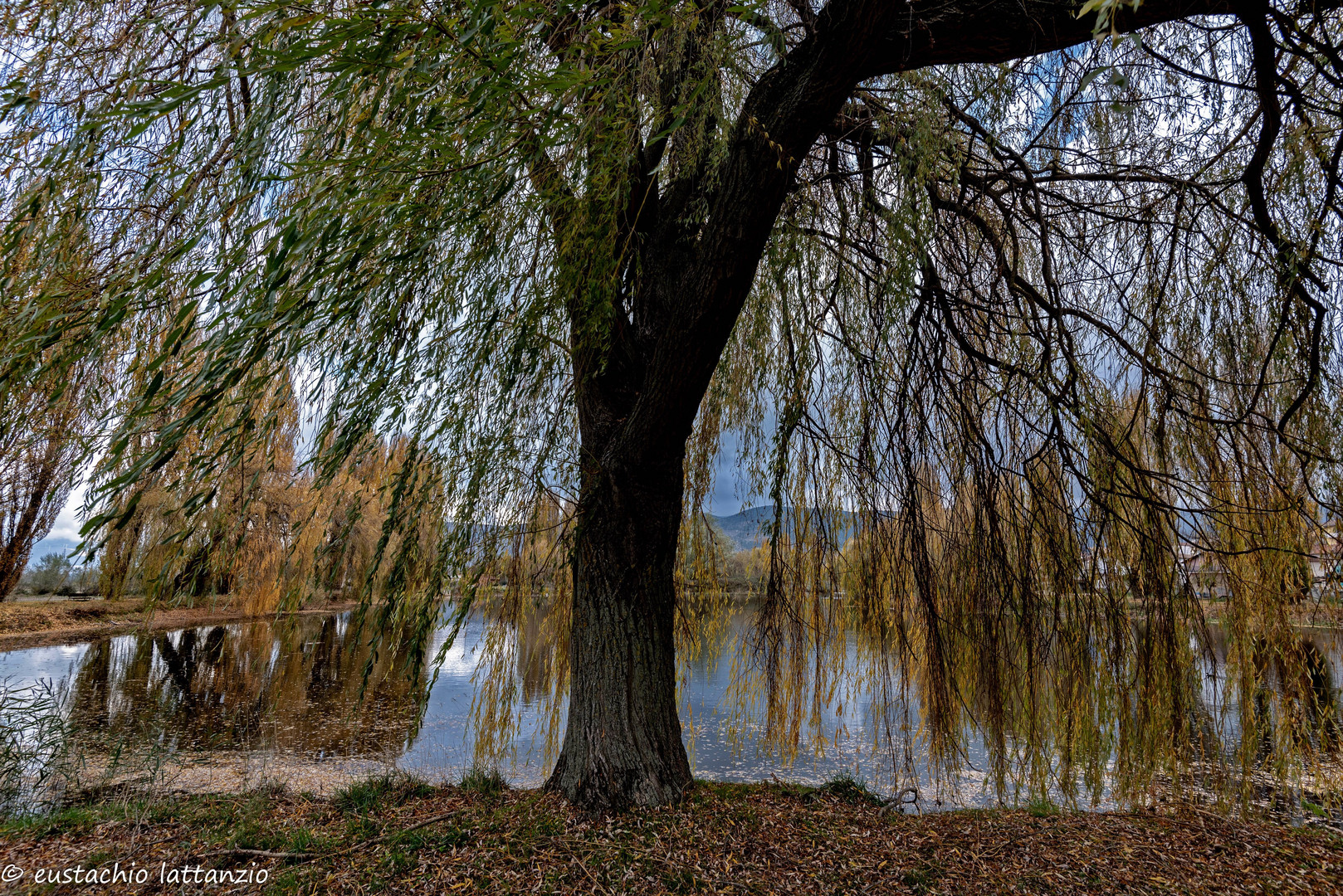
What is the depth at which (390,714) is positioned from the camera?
638 centimetres

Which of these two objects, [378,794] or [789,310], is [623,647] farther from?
[789,310]

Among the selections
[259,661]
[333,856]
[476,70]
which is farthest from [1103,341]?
[259,661]

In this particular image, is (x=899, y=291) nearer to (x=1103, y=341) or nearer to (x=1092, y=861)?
(x=1103, y=341)

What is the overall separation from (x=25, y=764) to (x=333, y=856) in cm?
280

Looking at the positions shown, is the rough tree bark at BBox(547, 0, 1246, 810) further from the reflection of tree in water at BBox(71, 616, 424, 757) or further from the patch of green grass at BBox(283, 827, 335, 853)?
the reflection of tree in water at BBox(71, 616, 424, 757)

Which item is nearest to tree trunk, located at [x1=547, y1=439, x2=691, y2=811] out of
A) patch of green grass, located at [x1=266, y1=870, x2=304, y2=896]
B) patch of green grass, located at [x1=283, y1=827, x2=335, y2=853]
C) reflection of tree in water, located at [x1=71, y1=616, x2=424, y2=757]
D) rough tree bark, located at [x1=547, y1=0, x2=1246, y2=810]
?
rough tree bark, located at [x1=547, y1=0, x2=1246, y2=810]

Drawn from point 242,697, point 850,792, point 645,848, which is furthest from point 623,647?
point 242,697

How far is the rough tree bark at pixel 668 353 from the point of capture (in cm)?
209

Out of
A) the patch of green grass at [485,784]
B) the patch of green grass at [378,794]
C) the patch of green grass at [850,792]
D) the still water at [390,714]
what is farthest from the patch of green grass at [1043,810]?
the patch of green grass at [378,794]

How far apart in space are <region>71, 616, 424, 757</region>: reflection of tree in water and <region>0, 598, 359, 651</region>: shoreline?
62 centimetres

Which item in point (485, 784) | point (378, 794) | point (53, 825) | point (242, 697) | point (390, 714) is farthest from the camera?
point (242, 697)

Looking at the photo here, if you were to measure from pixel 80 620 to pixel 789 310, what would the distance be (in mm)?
13213

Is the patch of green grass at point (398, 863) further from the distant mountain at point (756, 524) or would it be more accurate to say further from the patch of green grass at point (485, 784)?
the distant mountain at point (756, 524)

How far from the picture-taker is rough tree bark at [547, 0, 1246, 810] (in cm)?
209
